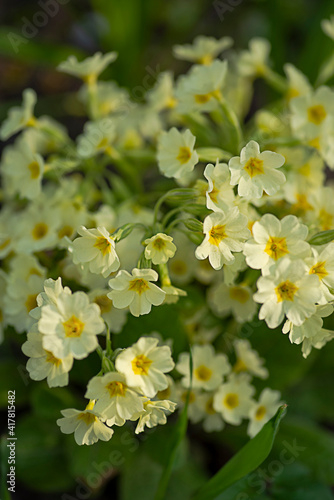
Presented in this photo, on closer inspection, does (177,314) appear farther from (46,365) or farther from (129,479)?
(129,479)

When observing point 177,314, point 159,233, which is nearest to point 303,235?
point 159,233

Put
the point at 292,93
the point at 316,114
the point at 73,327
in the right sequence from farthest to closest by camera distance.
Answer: the point at 292,93 < the point at 316,114 < the point at 73,327

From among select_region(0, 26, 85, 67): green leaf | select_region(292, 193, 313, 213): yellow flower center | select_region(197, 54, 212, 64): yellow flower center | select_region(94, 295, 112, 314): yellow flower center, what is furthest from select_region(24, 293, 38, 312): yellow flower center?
select_region(0, 26, 85, 67): green leaf

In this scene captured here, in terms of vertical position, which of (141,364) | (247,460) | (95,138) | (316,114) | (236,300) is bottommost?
(247,460)

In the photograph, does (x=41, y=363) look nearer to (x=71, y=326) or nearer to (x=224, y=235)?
(x=71, y=326)

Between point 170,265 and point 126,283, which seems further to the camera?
point 170,265

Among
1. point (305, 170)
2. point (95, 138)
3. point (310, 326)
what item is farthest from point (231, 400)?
point (95, 138)
